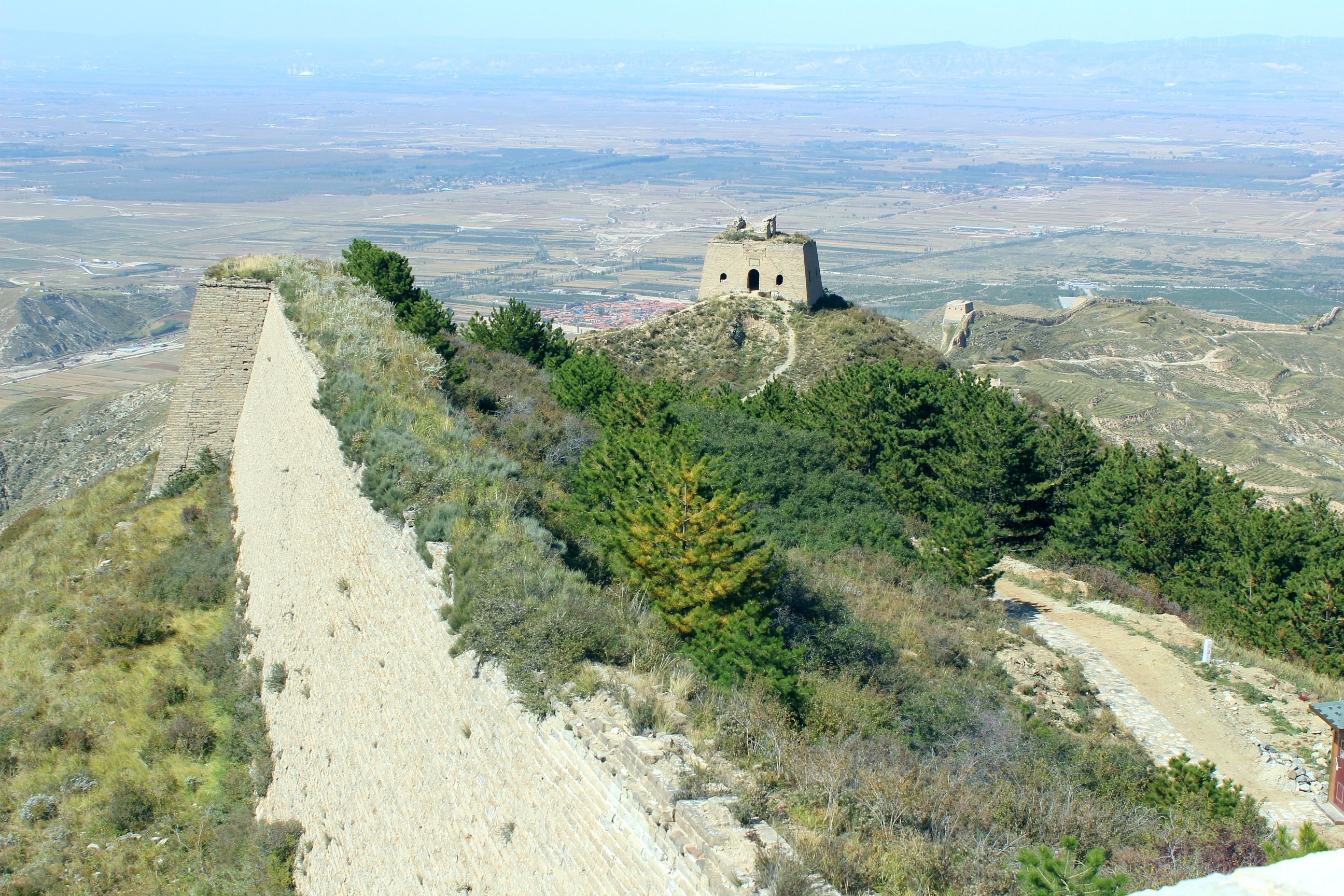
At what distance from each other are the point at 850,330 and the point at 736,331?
3796mm

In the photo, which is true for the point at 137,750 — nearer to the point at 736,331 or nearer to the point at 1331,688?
the point at 1331,688

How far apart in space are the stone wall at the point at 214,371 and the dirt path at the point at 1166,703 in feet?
43.0

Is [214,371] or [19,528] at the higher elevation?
Answer: [214,371]

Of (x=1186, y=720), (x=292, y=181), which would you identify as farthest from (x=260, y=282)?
(x=292, y=181)

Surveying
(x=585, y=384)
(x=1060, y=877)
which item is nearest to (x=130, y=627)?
(x=1060, y=877)

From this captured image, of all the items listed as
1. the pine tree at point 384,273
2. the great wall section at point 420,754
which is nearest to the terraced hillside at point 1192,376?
the pine tree at point 384,273

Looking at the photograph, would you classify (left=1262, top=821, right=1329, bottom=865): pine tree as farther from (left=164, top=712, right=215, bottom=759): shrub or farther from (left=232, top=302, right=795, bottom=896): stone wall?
(left=164, top=712, right=215, bottom=759): shrub

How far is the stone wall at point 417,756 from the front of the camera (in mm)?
4664

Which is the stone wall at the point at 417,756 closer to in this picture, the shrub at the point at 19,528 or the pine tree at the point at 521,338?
the shrub at the point at 19,528

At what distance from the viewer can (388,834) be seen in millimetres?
6828

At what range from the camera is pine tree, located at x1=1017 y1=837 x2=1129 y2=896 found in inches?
172

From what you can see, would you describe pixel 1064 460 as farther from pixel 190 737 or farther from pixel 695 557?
pixel 190 737

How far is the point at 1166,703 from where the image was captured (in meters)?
12.8

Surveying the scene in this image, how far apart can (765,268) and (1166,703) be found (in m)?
25.1
